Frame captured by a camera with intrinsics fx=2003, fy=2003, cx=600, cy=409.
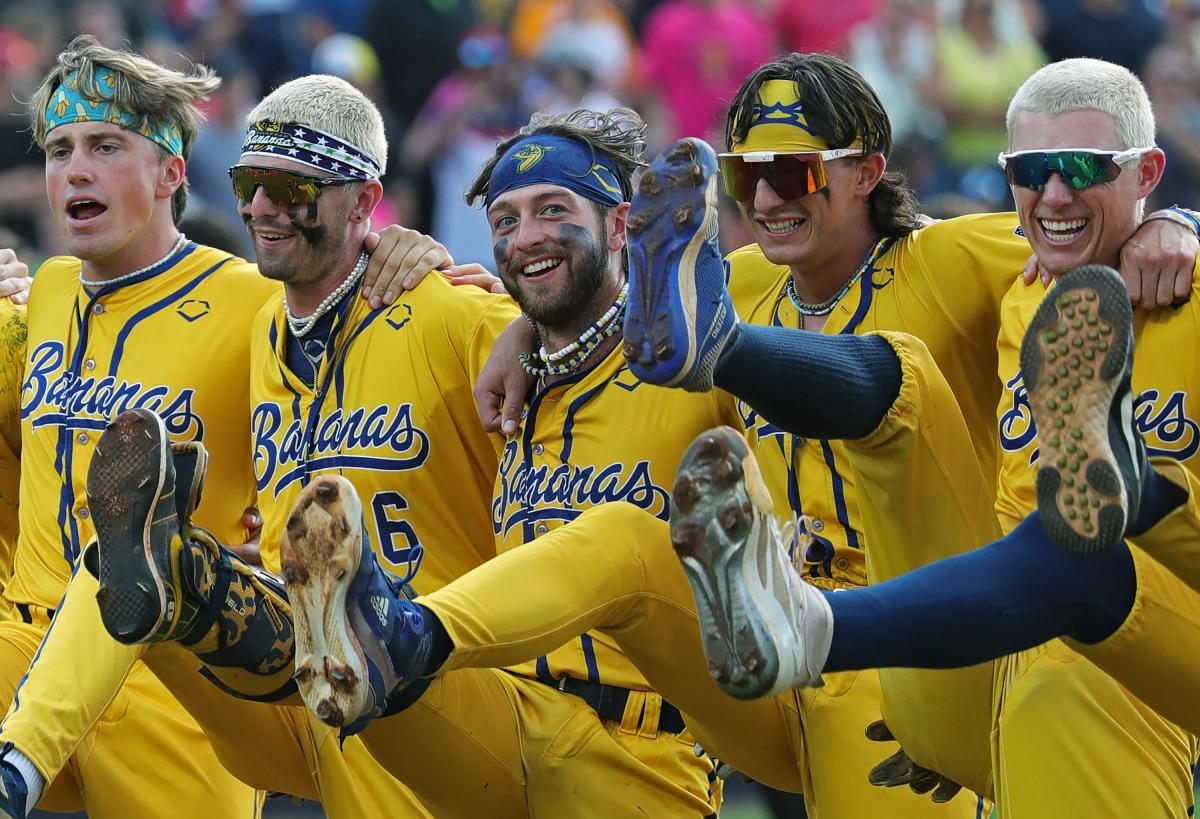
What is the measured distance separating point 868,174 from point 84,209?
8.57 ft

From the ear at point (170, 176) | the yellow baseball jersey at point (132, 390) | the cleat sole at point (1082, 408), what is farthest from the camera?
Answer: the ear at point (170, 176)

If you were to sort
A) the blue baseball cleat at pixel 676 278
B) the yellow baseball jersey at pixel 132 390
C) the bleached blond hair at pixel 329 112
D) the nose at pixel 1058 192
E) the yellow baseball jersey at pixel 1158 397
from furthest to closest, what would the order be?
the yellow baseball jersey at pixel 132 390 < the bleached blond hair at pixel 329 112 < the nose at pixel 1058 192 < the yellow baseball jersey at pixel 1158 397 < the blue baseball cleat at pixel 676 278

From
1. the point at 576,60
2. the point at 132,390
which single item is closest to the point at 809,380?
the point at 132,390

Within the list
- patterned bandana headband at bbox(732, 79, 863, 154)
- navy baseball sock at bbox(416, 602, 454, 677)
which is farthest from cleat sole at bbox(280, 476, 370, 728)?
patterned bandana headband at bbox(732, 79, 863, 154)

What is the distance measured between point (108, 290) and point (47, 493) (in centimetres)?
72

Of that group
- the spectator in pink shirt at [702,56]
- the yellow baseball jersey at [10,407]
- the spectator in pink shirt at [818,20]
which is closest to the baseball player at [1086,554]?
the yellow baseball jersey at [10,407]

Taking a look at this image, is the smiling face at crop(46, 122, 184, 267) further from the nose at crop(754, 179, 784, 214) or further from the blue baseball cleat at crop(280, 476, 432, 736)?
the blue baseball cleat at crop(280, 476, 432, 736)

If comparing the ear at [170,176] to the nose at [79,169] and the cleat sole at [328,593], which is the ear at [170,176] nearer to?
the nose at [79,169]

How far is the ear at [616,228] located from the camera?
18.7 feet

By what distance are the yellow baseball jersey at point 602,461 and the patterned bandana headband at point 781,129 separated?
27.5 inches

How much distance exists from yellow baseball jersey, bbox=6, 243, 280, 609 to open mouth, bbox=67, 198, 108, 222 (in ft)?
0.82

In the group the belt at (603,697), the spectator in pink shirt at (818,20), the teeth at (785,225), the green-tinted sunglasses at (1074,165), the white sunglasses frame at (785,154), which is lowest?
the belt at (603,697)

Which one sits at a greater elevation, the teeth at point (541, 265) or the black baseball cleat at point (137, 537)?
the teeth at point (541, 265)

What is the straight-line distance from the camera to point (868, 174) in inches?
223
